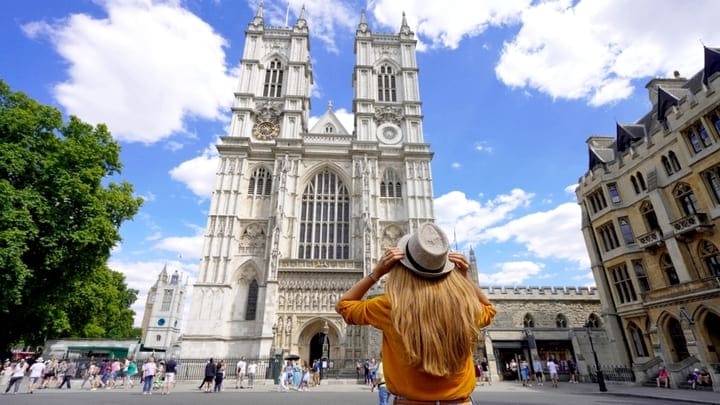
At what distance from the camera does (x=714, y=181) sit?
1391 centimetres

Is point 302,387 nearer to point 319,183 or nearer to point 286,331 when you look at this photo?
point 286,331

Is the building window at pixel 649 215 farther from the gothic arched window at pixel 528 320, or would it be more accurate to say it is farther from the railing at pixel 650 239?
the gothic arched window at pixel 528 320

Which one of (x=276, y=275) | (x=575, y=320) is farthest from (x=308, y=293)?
(x=575, y=320)

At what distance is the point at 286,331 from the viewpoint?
77.0 ft

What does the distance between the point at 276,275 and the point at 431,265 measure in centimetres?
2385

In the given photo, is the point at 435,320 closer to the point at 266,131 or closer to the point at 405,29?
the point at 266,131

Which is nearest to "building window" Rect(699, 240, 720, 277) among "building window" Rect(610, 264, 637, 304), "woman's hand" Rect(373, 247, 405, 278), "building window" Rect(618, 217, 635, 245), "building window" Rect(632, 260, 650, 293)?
"building window" Rect(632, 260, 650, 293)

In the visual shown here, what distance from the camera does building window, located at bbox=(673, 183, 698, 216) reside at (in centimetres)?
1488

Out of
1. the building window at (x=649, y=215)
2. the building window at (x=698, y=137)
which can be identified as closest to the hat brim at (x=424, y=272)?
the building window at (x=698, y=137)

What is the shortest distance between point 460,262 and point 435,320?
19.8 inches

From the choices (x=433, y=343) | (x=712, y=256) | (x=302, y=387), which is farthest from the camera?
(x=302, y=387)

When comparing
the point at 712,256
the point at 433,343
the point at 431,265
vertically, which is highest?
the point at 712,256

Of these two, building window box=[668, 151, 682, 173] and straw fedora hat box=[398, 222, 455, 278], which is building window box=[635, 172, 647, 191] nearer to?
building window box=[668, 151, 682, 173]

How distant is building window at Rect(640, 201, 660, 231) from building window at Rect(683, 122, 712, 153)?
3200 millimetres
